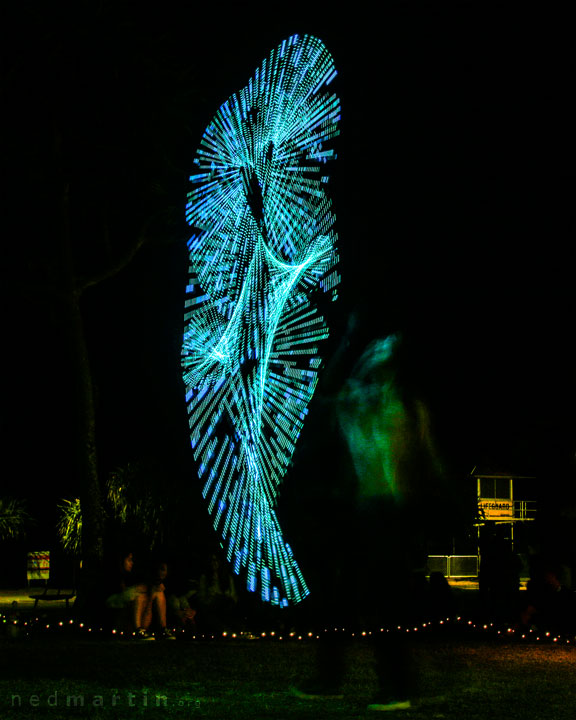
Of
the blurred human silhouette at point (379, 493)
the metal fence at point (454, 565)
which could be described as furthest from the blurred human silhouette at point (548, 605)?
the metal fence at point (454, 565)

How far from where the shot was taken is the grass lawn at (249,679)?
6.29 meters

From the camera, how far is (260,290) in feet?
35.2

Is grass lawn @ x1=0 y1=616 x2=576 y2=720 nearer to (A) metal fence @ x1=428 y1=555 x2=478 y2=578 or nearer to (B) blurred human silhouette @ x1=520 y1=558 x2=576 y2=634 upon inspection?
(B) blurred human silhouette @ x1=520 y1=558 x2=576 y2=634

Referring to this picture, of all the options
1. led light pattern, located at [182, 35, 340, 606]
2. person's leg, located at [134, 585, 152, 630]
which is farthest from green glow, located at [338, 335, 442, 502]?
person's leg, located at [134, 585, 152, 630]

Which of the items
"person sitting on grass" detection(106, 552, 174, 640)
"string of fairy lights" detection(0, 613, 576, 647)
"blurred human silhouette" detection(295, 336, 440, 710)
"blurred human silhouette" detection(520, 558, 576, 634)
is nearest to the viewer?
"blurred human silhouette" detection(295, 336, 440, 710)

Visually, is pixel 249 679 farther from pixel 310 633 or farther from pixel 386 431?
pixel 310 633

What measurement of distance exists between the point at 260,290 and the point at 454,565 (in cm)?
2471

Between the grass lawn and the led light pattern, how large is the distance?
1.17 m

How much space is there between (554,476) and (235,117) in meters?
27.6

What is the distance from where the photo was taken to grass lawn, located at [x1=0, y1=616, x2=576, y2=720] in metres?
6.29

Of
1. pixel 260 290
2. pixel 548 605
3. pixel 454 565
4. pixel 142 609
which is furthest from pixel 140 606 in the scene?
pixel 454 565

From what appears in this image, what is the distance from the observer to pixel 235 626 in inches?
473

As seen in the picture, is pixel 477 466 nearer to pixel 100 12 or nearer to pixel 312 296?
pixel 100 12

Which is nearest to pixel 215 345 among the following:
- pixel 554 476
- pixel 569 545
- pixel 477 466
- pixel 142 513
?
pixel 142 513
